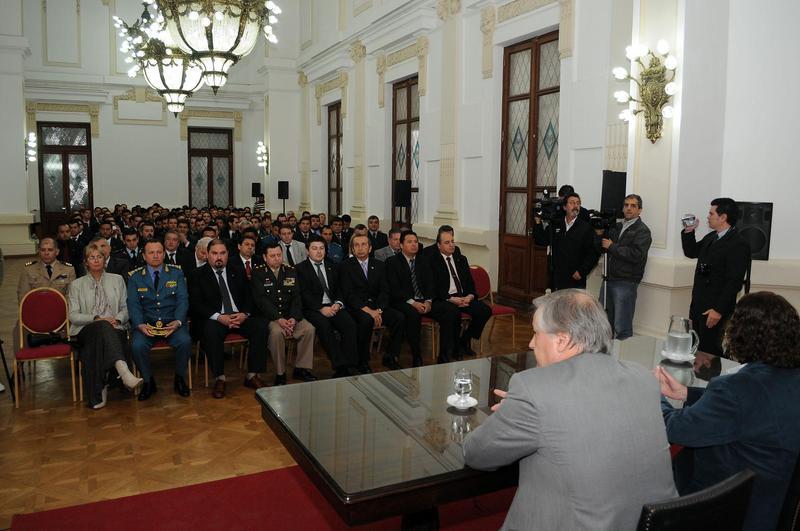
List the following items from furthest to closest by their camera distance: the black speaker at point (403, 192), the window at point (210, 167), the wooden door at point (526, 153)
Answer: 1. the window at point (210, 167)
2. the black speaker at point (403, 192)
3. the wooden door at point (526, 153)

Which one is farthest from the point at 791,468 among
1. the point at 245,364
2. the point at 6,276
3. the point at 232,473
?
the point at 6,276

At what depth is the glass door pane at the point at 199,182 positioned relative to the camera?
64.8ft

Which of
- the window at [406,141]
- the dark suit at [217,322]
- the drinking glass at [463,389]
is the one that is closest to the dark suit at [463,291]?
the dark suit at [217,322]

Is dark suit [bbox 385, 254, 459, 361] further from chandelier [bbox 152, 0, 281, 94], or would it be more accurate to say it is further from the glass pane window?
the glass pane window

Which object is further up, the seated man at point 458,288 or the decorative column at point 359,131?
the decorative column at point 359,131

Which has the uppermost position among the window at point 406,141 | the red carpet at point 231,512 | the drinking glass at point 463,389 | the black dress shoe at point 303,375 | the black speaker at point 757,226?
the window at point 406,141

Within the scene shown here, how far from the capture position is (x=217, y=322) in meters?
5.64

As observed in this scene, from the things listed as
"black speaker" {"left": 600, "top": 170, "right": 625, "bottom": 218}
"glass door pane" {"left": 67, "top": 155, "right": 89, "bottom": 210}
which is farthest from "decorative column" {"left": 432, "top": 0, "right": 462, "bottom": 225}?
"glass door pane" {"left": 67, "top": 155, "right": 89, "bottom": 210}

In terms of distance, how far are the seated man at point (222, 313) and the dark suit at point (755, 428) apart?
405 cm

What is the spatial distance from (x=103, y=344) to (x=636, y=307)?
4754mm

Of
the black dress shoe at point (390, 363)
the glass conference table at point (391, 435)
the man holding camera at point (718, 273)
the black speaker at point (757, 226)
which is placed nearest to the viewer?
the glass conference table at point (391, 435)

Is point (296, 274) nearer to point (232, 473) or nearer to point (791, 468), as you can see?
point (232, 473)

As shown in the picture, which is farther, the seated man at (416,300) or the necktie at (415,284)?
the necktie at (415,284)

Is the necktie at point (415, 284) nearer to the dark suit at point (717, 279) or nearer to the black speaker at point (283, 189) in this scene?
the dark suit at point (717, 279)
